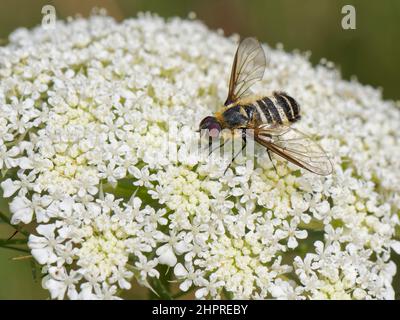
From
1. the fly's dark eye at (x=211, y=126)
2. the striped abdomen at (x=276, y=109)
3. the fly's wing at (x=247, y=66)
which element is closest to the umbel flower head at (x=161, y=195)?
the fly's dark eye at (x=211, y=126)

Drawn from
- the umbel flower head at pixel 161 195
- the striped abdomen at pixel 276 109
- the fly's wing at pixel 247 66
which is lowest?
the umbel flower head at pixel 161 195

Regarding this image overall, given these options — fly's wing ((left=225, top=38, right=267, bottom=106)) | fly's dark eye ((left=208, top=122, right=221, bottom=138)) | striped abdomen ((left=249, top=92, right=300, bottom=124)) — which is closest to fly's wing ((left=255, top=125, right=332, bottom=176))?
striped abdomen ((left=249, top=92, right=300, bottom=124))

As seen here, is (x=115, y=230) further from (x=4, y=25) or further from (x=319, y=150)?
(x=4, y=25)

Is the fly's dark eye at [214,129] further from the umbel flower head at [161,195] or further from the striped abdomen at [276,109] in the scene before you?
the striped abdomen at [276,109]

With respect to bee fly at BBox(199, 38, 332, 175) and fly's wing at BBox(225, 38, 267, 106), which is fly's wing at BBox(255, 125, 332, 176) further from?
fly's wing at BBox(225, 38, 267, 106)

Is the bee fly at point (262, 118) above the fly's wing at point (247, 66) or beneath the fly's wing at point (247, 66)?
beneath

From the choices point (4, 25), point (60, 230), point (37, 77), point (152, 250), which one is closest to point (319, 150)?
point (152, 250)

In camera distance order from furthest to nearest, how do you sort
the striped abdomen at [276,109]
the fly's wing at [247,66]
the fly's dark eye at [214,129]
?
the fly's wing at [247,66] → the striped abdomen at [276,109] → the fly's dark eye at [214,129]
